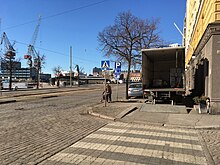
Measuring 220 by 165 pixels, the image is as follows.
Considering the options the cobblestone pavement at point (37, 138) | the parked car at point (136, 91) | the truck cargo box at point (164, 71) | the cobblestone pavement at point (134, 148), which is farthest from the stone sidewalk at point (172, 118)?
the parked car at point (136, 91)

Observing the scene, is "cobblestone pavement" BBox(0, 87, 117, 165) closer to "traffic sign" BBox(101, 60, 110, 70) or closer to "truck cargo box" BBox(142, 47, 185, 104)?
"traffic sign" BBox(101, 60, 110, 70)

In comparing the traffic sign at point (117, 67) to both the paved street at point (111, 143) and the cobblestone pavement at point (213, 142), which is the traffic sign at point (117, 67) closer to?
the paved street at point (111, 143)

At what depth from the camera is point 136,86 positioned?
79.1 ft

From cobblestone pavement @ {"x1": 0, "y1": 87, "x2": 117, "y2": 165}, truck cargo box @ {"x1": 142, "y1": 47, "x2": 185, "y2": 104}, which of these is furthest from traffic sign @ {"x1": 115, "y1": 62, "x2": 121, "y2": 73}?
cobblestone pavement @ {"x1": 0, "y1": 87, "x2": 117, "y2": 165}

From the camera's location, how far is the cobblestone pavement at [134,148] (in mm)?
5133

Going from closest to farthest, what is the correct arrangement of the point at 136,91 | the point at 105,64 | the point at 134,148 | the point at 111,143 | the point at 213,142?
the point at 134,148, the point at 111,143, the point at 213,142, the point at 105,64, the point at 136,91

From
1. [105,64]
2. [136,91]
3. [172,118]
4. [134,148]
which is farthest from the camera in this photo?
[136,91]

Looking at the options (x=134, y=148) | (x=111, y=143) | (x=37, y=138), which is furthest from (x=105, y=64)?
(x=134, y=148)

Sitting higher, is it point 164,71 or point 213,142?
point 164,71

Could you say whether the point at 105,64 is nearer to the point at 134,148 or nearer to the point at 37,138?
the point at 37,138

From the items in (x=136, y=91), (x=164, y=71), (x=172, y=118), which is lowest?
(x=172, y=118)

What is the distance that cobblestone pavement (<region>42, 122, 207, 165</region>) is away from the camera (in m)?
5.13

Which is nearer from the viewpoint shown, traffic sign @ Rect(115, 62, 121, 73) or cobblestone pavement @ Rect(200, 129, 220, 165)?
cobblestone pavement @ Rect(200, 129, 220, 165)

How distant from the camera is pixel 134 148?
19.9ft
